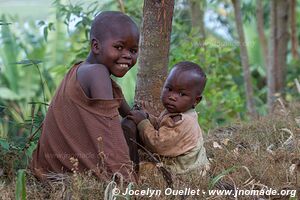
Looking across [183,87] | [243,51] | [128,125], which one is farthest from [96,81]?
[243,51]

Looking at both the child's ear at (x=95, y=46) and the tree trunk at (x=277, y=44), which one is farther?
the tree trunk at (x=277, y=44)

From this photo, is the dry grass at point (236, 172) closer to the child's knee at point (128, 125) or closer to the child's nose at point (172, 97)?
the child's knee at point (128, 125)

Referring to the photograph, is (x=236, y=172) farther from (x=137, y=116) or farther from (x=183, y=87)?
(x=137, y=116)

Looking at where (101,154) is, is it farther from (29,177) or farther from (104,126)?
(29,177)

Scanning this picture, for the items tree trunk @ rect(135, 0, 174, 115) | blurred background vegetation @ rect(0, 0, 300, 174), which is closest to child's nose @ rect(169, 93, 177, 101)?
tree trunk @ rect(135, 0, 174, 115)

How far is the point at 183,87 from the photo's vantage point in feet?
12.6

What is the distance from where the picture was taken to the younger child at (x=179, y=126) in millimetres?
3832

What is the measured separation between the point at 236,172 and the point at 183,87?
0.58 metres

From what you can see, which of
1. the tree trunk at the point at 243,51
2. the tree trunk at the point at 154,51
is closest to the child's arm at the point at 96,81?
the tree trunk at the point at 154,51

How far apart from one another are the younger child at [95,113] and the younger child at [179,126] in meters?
0.30

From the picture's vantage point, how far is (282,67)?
28.4 ft

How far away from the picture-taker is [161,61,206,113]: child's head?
12.6ft

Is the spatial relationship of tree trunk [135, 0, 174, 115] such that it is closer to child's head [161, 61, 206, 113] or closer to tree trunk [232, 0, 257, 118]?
child's head [161, 61, 206, 113]

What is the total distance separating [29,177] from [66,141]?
1.15ft
